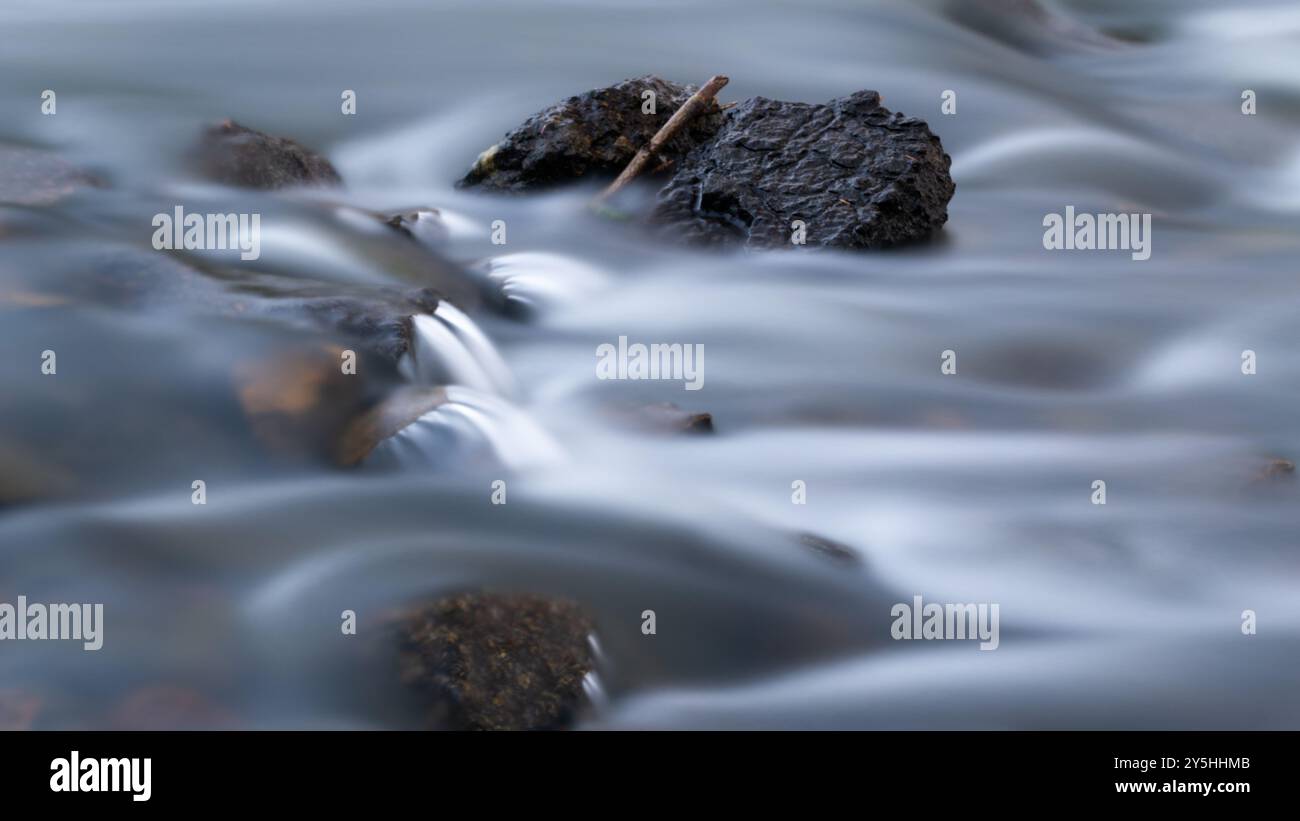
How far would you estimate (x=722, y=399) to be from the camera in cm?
543

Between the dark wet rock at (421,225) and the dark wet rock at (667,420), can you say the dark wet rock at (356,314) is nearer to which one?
the dark wet rock at (667,420)

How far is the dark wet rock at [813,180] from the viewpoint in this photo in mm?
6707

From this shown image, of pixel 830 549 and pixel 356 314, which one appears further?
pixel 356 314

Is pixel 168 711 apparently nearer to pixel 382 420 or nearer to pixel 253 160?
pixel 382 420


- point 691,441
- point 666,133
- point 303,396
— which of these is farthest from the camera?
point 666,133

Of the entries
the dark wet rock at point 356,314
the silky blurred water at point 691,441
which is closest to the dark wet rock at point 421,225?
the silky blurred water at point 691,441

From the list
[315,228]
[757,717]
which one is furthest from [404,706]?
[315,228]

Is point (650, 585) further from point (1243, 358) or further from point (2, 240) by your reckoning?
point (1243, 358)

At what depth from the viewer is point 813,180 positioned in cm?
673

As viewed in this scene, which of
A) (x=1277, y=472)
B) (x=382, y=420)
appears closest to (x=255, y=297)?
(x=382, y=420)

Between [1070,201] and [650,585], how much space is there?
5133mm

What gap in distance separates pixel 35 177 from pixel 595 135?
264cm

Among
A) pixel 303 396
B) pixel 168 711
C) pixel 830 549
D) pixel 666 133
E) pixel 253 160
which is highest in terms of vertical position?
pixel 666 133

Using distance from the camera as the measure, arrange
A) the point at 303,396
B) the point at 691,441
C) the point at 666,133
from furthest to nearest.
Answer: the point at 666,133
the point at 691,441
the point at 303,396
